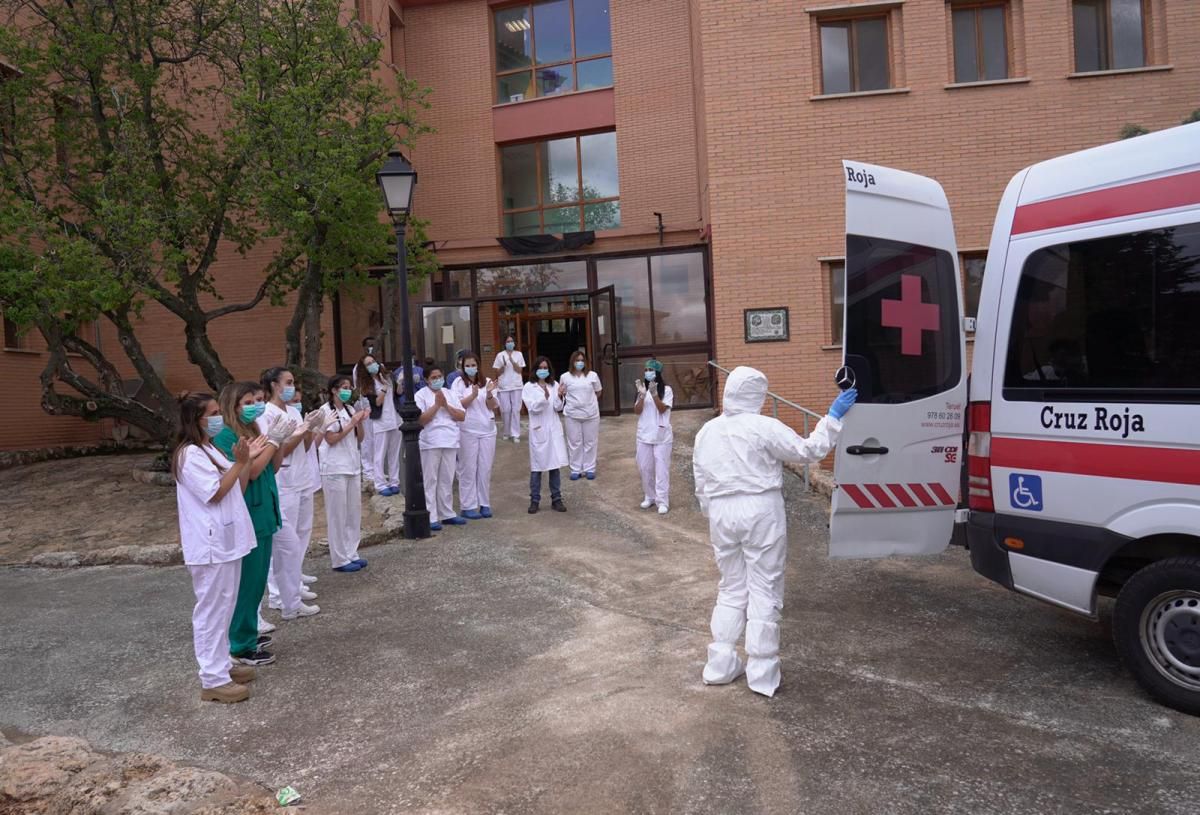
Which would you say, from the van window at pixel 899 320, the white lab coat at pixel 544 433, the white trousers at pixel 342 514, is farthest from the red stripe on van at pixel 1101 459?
the white lab coat at pixel 544 433

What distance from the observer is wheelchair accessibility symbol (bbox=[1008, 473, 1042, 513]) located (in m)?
4.66

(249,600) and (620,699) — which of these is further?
(249,600)

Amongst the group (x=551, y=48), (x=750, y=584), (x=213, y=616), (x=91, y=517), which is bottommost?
(x=91, y=517)

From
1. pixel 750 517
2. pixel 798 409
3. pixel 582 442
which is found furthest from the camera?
pixel 582 442

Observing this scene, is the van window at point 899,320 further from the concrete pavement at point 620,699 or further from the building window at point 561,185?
the building window at point 561,185

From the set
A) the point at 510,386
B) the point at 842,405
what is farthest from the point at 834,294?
the point at 842,405

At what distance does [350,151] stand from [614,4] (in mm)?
8976

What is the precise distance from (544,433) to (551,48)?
480 inches

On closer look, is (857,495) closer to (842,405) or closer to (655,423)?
(842,405)

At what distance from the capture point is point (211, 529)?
15.7 feet

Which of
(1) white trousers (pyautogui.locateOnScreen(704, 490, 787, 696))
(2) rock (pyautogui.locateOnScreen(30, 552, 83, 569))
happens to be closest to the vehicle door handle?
(1) white trousers (pyautogui.locateOnScreen(704, 490, 787, 696))

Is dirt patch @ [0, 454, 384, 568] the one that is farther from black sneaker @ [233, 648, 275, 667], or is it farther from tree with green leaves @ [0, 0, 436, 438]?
black sneaker @ [233, 648, 275, 667]

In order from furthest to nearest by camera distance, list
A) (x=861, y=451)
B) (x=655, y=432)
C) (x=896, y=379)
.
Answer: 1. (x=655, y=432)
2. (x=896, y=379)
3. (x=861, y=451)

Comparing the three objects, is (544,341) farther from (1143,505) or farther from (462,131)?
(1143,505)
